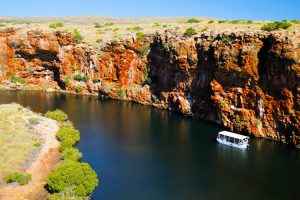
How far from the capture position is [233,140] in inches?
2837

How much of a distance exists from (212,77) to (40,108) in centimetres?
3405

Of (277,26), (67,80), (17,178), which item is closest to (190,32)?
(277,26)

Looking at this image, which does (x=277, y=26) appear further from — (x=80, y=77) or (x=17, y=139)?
(x=80, y=77)

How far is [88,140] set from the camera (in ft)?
240

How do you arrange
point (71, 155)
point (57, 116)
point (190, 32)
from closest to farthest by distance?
point (71, 155)
point (57, 116)
point (190, 32)

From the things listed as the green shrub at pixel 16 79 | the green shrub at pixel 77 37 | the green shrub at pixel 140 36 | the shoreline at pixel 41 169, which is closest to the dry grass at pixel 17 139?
the shoreline at pixel 41 169

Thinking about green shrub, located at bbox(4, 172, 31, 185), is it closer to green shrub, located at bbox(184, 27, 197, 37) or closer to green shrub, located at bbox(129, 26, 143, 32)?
green shrub, located at bbox(184, 27, 197, 37)

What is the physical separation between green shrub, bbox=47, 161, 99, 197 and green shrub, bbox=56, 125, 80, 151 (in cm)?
1230

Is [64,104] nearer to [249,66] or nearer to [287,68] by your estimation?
[249,66]

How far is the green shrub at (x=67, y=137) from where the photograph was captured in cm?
6591

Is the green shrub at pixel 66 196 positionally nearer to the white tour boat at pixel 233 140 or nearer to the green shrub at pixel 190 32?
the white tour boat at pixel 233 140

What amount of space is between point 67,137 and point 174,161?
16.0 m

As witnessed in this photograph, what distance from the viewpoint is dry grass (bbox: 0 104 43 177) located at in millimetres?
55500

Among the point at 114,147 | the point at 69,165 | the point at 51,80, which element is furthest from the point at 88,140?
the point at 51,80
